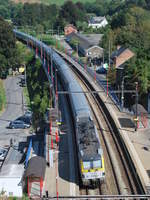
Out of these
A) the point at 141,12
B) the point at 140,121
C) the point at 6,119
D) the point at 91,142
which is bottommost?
the point at 6,119

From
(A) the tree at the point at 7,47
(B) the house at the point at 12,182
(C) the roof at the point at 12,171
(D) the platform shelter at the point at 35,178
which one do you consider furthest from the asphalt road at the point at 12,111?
(D) the platform shelter at the point at 35,178

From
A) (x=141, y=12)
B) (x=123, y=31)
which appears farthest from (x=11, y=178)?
(x=141, y=12)

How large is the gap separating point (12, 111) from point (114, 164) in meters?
Result: 21.5

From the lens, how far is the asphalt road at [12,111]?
97.3ft

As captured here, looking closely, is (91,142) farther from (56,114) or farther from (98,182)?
(56,114)

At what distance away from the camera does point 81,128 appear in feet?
59.3

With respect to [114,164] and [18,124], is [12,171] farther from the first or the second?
[18,124]

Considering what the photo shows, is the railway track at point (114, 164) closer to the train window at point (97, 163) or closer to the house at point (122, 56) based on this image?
the train window at point (97, 163)

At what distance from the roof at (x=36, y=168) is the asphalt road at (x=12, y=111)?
1073 cm

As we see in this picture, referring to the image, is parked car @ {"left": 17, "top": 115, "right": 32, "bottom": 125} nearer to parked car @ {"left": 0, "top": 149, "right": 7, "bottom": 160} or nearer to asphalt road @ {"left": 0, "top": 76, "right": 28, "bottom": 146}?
asphalt road @ {"left": 0, "top": 76, "right": 28, "bottom": 146}

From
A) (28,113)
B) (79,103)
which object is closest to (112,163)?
(79,103)

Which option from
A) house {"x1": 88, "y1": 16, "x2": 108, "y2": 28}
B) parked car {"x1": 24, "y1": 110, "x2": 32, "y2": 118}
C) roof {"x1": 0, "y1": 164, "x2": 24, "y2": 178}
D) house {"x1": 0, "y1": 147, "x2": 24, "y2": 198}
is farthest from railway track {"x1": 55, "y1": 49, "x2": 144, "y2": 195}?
house {"x1": 88, "y1": 16, "x2": 108, "y2": 28}

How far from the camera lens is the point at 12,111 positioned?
125 ft

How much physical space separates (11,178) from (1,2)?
150647 millimetres
